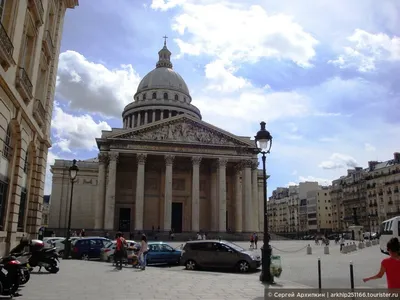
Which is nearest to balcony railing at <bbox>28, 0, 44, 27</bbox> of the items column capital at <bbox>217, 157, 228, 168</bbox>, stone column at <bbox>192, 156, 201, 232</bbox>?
stone column at <bbox>192, 156, 201, 232</bbox>

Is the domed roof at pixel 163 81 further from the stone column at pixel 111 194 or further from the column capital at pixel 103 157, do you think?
the stone column at pixel 111 194

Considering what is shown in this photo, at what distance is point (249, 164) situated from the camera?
58.1 metres

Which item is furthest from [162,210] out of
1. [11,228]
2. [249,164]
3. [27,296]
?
[27,296]

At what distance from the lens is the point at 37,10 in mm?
16125

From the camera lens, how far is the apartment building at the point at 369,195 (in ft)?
244

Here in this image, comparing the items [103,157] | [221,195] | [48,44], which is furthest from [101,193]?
[48,44]

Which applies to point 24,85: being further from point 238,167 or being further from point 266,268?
point 238,167

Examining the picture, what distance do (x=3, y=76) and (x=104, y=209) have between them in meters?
44.0

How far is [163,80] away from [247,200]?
43.1m

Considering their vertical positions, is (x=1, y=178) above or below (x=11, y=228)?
above

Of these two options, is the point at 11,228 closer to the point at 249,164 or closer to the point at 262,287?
the point at 262,287

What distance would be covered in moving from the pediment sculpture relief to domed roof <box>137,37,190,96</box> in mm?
32668

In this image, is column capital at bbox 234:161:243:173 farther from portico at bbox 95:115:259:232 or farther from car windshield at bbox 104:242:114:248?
car windshield at bbox 104:242:114:248

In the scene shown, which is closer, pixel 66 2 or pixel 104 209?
pixel 66 2
